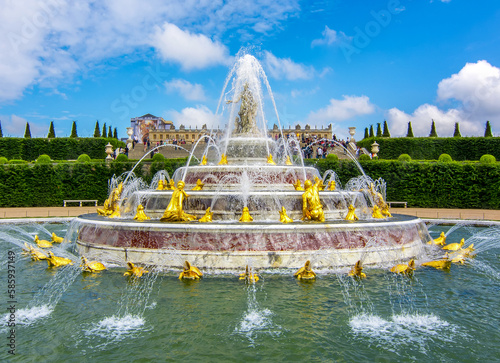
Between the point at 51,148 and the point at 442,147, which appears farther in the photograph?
the point at 51,148

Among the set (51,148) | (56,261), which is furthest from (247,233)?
(51,148)

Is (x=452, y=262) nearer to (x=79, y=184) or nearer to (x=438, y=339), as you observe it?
(x=438, y=339)

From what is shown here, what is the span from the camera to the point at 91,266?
34.3 feet

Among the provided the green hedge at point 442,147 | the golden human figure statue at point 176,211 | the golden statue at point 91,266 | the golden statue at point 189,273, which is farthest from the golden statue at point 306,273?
the green hedge at point 442,147

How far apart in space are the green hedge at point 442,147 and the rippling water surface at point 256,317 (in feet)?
140

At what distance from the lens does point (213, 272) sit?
10.1 meters

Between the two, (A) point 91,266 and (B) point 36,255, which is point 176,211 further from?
(B) point 36,255

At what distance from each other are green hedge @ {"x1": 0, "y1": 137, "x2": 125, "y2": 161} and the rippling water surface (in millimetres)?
51709

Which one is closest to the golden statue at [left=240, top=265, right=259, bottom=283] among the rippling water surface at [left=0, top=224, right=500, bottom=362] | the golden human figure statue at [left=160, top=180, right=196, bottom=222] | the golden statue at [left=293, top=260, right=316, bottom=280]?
the rippling water surface at [left=0, top=224, right=500, bottom=362]

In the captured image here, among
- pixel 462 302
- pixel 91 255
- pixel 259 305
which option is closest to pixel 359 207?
pixel 462 302

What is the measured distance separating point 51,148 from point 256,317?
57493mm

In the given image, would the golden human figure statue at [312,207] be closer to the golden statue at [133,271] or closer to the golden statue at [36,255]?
the golden statue at [133,271]

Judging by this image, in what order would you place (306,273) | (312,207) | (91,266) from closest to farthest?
(306,273) → (91,266) → (312,207)

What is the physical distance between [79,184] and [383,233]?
27159mm
